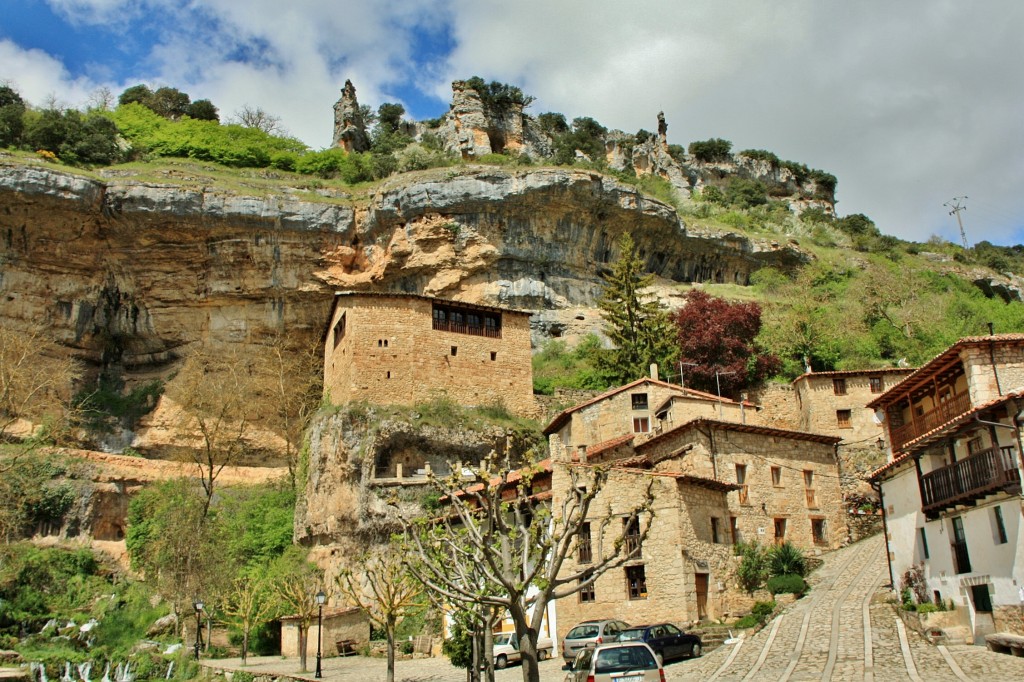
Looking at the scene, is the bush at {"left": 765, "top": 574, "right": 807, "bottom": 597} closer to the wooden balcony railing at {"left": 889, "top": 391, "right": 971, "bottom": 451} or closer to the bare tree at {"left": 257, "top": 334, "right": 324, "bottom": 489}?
Result: the wooden balcony railing at {"left": 889, "top": 391, "right": 971, "bottom": 451}

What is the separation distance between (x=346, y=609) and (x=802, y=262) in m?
43.1

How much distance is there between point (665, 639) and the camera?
20.7 metres

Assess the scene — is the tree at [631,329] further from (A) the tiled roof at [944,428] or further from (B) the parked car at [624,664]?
(B) the parked car at [624,664]

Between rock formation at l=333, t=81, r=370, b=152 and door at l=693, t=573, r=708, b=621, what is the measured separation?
5249cm

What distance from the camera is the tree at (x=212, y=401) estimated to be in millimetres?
45031

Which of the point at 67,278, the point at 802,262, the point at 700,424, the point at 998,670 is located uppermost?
the point at 802,262

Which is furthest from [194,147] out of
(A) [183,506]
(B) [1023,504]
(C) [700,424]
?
(B) [1023,504]

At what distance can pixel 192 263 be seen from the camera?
48.0 meters

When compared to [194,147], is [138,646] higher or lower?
lower

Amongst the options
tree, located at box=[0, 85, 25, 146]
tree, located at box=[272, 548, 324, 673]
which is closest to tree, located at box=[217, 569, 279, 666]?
tree, located at box=[272, 548, 324, 673]

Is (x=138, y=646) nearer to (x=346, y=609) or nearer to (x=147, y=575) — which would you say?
(x=147, y=575)

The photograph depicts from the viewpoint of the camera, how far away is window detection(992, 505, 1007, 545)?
764 inches

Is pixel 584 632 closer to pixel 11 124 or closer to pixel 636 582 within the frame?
pixel 636 582

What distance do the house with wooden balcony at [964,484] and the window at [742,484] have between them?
4284 millimetres
